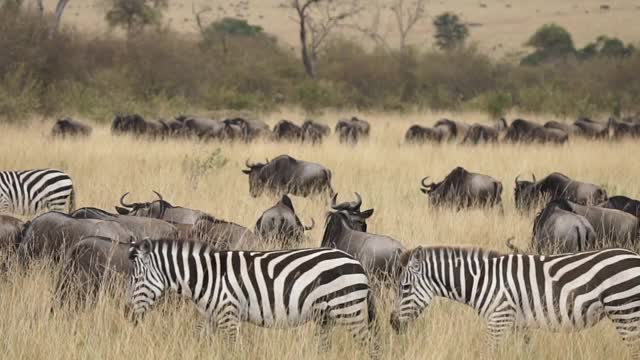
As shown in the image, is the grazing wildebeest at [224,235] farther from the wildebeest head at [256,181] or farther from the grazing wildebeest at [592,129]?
the grazing wildebeest at [592,129]

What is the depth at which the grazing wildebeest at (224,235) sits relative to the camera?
290 inches

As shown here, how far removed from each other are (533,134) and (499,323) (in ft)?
47.1

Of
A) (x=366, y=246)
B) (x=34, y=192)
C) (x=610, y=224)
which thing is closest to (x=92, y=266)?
(x=366, y=246)

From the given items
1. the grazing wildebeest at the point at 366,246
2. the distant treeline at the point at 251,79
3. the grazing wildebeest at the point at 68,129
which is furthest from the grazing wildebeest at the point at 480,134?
the grazing wildebeest at the point at 366,246

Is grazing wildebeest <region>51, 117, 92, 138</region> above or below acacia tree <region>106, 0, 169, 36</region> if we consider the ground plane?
below

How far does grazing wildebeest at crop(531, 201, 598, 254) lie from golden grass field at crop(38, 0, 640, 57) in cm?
5615

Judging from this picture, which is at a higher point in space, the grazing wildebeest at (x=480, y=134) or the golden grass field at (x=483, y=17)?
the golden grass field at (x=483, y=17)

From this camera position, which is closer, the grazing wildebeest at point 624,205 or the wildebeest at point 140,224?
the wildebeest at point 140,224

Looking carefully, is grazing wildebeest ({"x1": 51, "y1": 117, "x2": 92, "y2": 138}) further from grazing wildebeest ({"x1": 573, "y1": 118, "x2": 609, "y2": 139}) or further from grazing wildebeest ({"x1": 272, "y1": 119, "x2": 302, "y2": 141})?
grazing wildebeest ({"x1": 573, "y1": 118, "x2": 609, "y2": 139})

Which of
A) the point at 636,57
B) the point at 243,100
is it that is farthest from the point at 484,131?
the point at 636,57

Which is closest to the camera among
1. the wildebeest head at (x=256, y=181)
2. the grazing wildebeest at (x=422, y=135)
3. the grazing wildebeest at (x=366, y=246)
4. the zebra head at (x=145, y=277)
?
the zebra head at (x=145, y=277)

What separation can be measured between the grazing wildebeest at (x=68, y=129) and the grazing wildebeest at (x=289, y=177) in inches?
255

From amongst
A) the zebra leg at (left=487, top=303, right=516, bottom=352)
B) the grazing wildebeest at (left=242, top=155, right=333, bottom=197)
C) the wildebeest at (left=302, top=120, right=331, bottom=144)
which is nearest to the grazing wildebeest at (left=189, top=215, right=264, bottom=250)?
the zebra leg at (left=487, top=303, right=516, bottom=352)

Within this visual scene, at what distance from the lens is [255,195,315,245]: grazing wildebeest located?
816 centimetres
